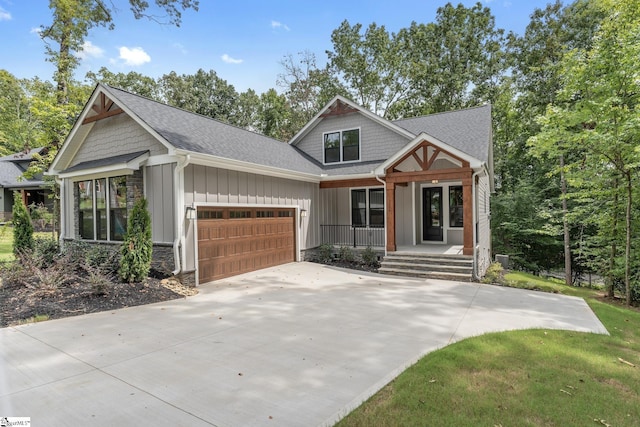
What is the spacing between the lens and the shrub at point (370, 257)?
11500 mm

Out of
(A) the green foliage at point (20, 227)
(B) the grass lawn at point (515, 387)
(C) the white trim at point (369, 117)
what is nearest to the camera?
(B) the grass lawn at point (515, 387)

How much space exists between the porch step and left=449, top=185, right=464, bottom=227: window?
125 inches

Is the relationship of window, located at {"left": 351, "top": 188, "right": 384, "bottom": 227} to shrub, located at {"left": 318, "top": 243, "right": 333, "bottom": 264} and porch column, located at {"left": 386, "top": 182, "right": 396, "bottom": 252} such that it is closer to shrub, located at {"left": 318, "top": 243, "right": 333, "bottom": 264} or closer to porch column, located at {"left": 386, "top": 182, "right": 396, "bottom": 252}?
shrub, located at {"left": 318, "top": 243, "right": 333, "bottom": 264}

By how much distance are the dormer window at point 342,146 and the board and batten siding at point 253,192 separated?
1929 mm

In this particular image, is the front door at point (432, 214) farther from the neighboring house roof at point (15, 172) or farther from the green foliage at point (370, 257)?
the neighboring house roof at point (15, 172)

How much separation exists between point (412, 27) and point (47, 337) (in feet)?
86.3

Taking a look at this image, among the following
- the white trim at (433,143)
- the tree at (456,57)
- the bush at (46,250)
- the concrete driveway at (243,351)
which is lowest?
the concrete driveway at (243,351)

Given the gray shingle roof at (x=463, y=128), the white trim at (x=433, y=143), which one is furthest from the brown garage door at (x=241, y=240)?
the gray shingle roof at (x=463, y=128)

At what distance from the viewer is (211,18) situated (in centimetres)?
787

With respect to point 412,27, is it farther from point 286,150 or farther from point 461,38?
point 286,150

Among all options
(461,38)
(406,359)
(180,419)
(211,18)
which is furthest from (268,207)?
(461,38)

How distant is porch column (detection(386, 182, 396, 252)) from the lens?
1085cm

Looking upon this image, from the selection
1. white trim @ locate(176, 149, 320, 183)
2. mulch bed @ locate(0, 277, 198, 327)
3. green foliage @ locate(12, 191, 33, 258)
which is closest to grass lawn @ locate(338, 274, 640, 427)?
mulch bed @ locate(0, 277, 198, 327)

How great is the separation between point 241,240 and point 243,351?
18.4 ft
